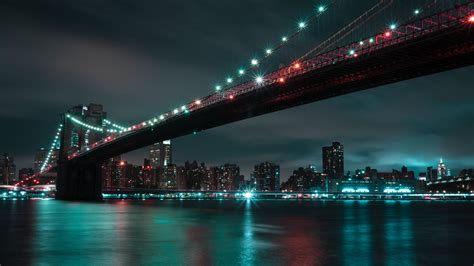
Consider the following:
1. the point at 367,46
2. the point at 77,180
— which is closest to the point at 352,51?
the point at 367,46

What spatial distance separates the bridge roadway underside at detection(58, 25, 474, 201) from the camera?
32.3 meters

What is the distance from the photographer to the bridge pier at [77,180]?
80.8 meters

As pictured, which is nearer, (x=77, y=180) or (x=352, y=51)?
(x=352, y=51)

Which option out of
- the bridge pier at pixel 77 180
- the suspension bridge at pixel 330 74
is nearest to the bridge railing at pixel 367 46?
the suspension bridge at pixel 330 74

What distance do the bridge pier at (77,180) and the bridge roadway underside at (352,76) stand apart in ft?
74.9

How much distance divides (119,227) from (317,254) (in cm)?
1477

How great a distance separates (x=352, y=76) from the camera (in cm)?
4022

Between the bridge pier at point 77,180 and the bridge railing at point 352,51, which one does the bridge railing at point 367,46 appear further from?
the bridge pier at point 77,180

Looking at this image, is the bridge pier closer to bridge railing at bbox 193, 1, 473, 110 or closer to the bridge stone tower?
the bridge stone tower

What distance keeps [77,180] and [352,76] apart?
A: 2117 inches

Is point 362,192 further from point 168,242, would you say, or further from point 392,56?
point 168,242

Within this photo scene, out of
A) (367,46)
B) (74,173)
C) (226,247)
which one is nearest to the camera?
(226,247)

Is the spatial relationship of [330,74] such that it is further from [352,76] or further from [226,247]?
[226,247]

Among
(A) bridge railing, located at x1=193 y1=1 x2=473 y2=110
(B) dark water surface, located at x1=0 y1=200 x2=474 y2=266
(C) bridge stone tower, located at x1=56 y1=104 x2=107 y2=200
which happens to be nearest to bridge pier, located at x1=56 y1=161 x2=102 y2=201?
(C) bridge stone tower, located at x1=56 y1=104 x2=107 y2=200
